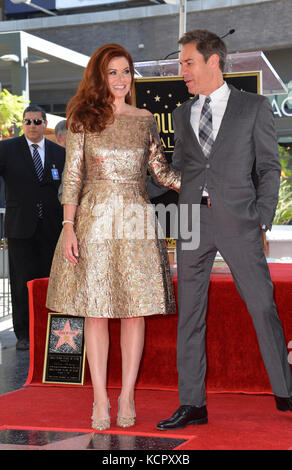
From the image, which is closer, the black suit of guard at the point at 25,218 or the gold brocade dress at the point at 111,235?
the gold brocade dress at the point at 111,235

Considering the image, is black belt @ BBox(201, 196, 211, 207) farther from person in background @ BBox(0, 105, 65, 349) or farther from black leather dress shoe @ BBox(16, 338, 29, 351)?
black leather dress shoe @ BBox(16, 338, 29, 351)

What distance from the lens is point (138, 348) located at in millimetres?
3057

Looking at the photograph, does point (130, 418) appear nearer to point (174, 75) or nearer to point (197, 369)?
point (197, 369)

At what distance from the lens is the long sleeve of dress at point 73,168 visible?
300 centimetres

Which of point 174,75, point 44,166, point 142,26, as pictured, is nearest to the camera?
point 174,75

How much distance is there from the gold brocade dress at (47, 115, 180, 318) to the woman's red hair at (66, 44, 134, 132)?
0.04 m

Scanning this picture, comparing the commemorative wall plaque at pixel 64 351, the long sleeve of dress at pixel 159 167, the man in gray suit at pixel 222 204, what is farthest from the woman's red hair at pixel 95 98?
the commemorative wall plaque at pixel 64 351

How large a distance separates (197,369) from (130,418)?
0.36m

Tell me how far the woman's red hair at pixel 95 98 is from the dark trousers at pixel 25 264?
2.42 meters

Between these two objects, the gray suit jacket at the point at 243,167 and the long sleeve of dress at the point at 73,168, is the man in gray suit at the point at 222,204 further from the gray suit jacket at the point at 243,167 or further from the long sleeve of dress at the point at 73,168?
the long sleeve of dress at the point at 73,168

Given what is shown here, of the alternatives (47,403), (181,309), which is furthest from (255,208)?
(47,403)

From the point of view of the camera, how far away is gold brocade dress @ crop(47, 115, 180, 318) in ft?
9.67

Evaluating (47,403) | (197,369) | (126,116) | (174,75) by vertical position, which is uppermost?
(174,75)

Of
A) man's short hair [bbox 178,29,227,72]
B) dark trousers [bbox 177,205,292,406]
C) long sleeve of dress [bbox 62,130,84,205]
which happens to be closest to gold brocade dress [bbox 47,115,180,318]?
long sleeve of dress [bbox 62,130,84,205]
